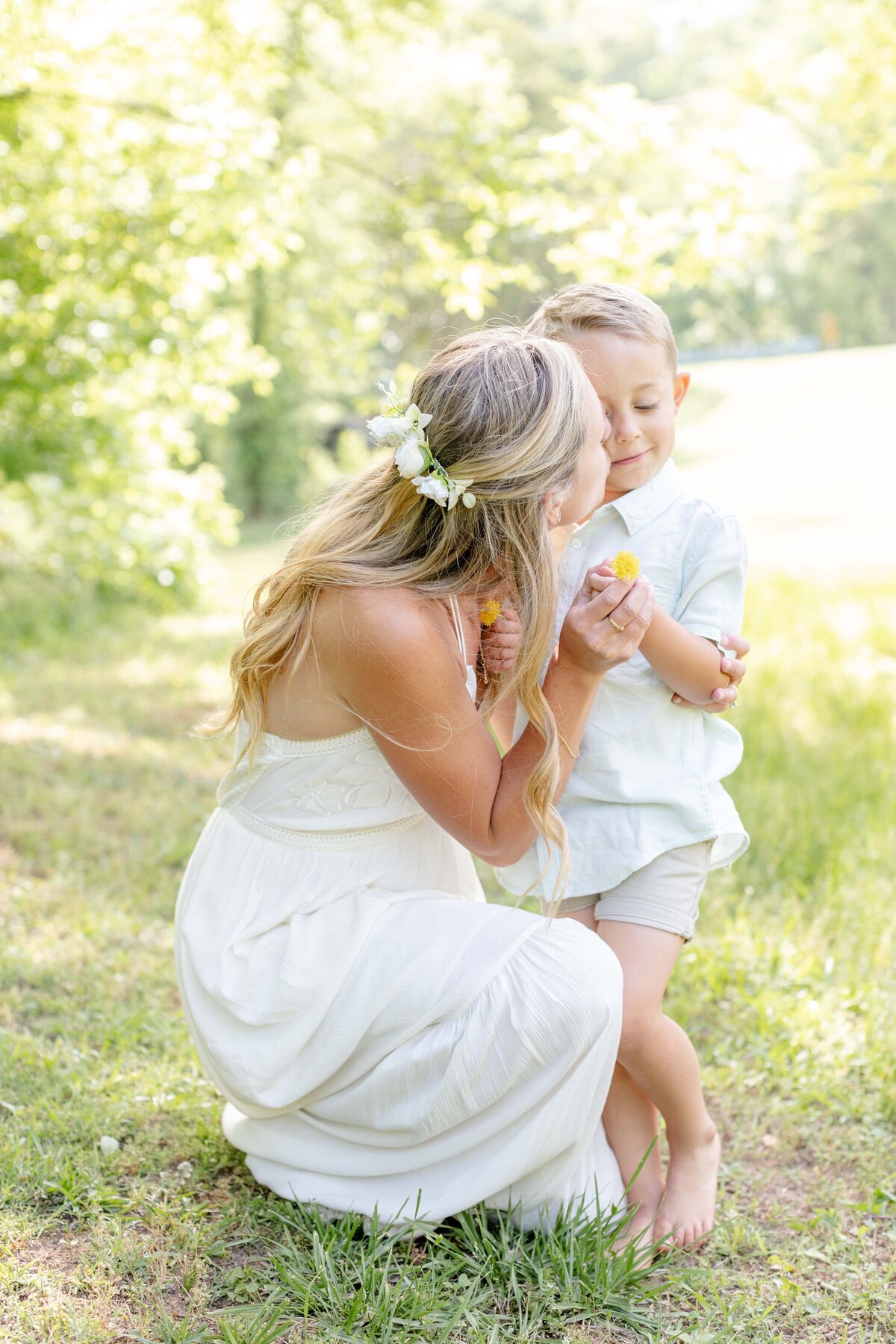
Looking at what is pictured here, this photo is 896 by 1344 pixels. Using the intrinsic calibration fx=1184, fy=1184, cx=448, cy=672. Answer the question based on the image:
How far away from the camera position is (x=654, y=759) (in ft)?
7.27

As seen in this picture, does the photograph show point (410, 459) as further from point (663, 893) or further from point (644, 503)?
point (663, 893)

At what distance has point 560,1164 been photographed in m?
2.04

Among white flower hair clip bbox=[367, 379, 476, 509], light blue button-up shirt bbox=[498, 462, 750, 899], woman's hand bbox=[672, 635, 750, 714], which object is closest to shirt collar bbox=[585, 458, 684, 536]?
light blue button-up shirt bbox=[498, 462, 750, 899]

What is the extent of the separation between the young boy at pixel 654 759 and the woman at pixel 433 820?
15 centimetres

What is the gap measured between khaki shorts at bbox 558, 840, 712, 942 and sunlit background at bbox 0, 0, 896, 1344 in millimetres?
575

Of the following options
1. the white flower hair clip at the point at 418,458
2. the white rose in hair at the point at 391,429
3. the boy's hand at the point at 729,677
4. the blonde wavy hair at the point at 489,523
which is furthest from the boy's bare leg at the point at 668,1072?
the white rose in hair at the point at 391,429

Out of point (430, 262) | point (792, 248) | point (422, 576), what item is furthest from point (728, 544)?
point (792, 248)

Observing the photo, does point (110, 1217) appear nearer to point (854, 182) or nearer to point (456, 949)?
point (456, 949)

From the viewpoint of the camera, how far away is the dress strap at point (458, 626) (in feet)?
6.77

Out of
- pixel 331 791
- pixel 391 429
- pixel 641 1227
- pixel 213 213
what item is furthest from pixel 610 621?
pixel 213 213

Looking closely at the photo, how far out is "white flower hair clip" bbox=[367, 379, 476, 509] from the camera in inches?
76.0

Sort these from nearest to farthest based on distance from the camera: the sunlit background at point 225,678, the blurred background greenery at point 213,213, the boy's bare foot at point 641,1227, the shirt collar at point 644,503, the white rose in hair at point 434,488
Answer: the white rose in hair at point 434,488 < the sunlit background at point 225,678 < the boy's bare foot at point 641,1227 < the shirt collar at point 644,503 < the blurred background greenery at point 213,213

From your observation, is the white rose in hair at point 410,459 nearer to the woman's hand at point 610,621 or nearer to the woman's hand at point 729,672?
the woman's hand at point 610,621

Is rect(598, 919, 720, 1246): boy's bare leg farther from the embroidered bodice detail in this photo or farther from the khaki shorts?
the embroidered bodice detail
